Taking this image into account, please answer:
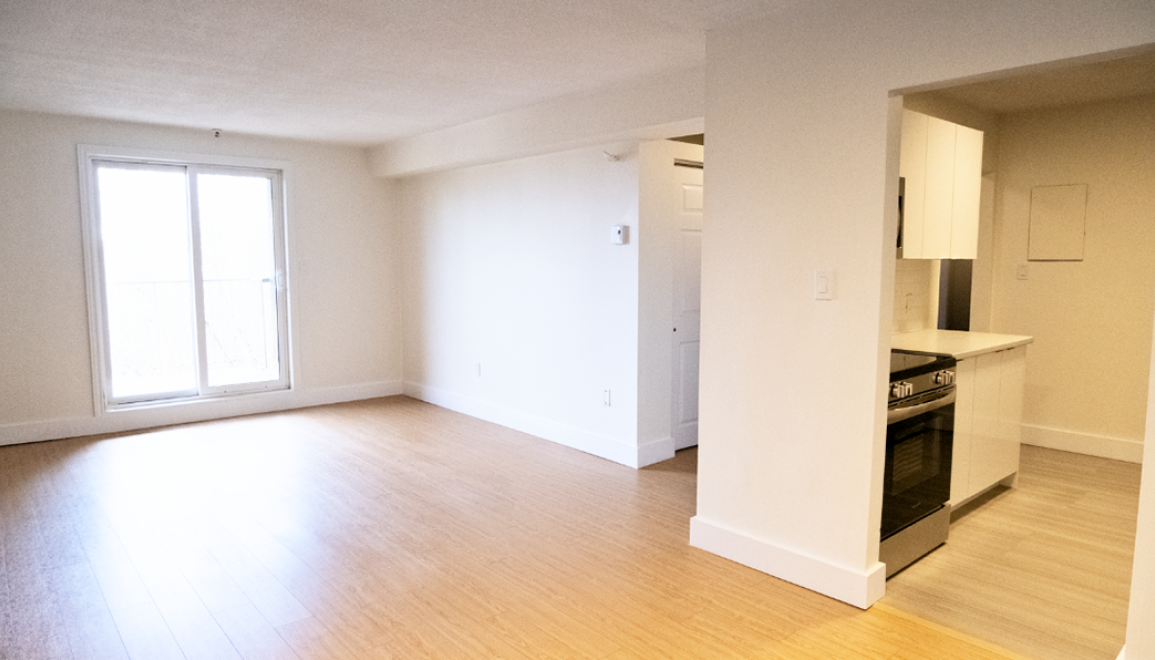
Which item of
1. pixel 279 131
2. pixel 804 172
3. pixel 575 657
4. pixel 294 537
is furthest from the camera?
pixel 279 131

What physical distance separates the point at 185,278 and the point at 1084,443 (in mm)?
7058

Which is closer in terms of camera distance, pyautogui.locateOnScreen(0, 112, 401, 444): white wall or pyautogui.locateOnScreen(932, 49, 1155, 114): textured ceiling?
pyautogui.locateOnScreen(932, 49, 1155, 114): textured ceiling

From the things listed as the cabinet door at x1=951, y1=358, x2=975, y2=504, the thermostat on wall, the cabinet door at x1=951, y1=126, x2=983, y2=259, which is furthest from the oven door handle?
the thermostat on wall

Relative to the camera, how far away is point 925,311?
14.4 feet

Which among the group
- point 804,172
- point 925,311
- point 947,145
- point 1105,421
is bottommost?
point 1105,421

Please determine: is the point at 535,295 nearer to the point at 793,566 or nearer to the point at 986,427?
the point at 793,566

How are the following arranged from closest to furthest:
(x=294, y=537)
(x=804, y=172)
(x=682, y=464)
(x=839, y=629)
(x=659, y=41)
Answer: (x=839, y=629) < (x=804, y=172) < (x=659, y=41) < (x=294, y=537) < (x=682, y=464)

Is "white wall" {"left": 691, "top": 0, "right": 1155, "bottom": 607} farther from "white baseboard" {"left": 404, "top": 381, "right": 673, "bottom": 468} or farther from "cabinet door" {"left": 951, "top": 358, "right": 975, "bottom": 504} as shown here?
"white baseboard" {"left": 404, "top": 381, "right": 673, "bottom": 468}

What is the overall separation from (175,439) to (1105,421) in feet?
22.1

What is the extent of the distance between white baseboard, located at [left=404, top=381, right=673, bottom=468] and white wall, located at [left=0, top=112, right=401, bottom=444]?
36.5 inches

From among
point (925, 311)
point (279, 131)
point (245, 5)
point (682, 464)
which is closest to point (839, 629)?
point (682, 464)

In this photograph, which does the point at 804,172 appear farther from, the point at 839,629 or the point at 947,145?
the point at 839,629

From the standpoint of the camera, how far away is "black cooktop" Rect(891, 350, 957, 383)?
2.99 m

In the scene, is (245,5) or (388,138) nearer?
(245,5)
